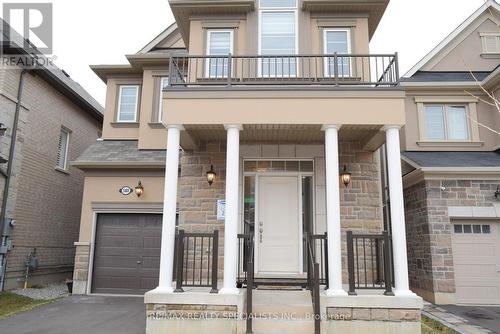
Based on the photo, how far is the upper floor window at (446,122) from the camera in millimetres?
10000

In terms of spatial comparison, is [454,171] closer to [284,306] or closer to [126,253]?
→ [284,306]

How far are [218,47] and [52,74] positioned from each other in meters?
5.48

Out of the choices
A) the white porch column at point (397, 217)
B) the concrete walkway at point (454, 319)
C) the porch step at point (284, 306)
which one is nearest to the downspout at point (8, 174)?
the porch step at point (284, 306)

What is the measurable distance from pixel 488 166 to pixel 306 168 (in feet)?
14.3

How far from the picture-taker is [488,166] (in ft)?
28.0

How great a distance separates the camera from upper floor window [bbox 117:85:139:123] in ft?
35.2

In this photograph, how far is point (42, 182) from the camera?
1064cm

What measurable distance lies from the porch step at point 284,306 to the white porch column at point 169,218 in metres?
1.39

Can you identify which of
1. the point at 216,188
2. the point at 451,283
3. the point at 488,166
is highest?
the point at 488,166

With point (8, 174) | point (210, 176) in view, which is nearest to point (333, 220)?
point (210, 176)

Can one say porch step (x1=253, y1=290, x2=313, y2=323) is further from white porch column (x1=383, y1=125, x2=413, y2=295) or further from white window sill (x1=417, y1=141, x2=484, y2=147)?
white window sill (x1=417, y1=141, x2=484, y2=147)

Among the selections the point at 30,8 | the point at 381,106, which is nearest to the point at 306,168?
the point at 381,106

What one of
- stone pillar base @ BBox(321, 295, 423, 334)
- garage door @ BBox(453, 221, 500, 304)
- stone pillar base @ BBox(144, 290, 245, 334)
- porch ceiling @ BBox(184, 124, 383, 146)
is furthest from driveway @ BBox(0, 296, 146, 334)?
garage door @ BBox(453, 221, 500, 304)

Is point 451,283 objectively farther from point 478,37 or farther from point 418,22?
point 478,37
